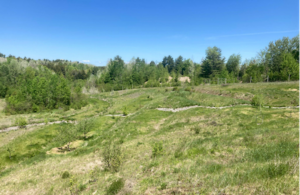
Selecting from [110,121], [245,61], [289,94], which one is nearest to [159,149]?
[110,121]

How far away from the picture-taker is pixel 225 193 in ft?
22.0

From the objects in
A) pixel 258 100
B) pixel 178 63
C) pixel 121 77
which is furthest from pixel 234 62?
pixel 258 100

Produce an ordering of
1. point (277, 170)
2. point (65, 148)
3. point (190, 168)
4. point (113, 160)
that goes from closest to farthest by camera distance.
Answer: point (277, 170) → point (190, 168) → point (113, 160) → point (65, 148)

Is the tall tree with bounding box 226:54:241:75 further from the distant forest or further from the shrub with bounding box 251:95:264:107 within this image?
the shrub with bounding box 251:95:264:107

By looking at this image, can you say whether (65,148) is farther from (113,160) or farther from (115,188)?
(115,188)

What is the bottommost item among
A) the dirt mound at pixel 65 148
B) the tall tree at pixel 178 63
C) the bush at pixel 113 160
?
the dirt mound at pixel 65 148

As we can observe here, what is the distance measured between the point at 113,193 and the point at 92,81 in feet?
460

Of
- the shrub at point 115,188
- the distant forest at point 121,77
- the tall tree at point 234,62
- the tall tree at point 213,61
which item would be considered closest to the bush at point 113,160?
the shrub at point 115,188

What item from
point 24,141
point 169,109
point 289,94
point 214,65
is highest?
point 214,65

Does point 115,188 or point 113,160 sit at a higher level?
point 115,188

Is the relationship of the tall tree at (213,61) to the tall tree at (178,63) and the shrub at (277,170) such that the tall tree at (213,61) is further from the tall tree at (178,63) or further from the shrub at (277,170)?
the shrub at (277,170)

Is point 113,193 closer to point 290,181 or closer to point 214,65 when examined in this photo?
point 290,181

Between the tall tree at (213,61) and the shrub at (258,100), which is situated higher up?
the tall tree at (213,61)

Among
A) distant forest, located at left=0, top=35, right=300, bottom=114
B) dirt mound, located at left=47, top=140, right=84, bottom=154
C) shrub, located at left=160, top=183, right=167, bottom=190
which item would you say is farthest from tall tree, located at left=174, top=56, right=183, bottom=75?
shrub, located at left=160, top=183, right=167, bottom=190
